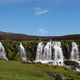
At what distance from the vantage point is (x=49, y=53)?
348 feet

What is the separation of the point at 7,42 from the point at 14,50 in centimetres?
448

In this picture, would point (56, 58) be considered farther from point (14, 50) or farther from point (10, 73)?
point (10, 73)

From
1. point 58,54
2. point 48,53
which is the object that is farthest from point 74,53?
point 48,53

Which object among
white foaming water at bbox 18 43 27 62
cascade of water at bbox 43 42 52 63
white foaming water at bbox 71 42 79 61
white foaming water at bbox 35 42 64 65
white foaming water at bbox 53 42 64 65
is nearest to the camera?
white foaming water at bbox 53 42 64 65

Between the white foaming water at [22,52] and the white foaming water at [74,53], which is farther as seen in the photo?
the white foaming water at [74,53]

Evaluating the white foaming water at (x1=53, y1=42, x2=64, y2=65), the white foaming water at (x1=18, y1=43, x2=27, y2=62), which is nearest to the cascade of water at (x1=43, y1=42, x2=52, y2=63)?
the white foaming water at (x1=53, y1=42, x2=64, y2=65)

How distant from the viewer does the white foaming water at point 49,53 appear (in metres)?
104

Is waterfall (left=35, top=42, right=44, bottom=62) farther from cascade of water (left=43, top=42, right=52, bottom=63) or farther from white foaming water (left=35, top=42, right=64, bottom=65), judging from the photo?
cascade of water (left=43, top=42, right=52, bottom=63)

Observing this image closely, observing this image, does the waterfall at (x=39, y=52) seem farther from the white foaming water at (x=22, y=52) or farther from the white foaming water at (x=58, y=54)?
the white foaming water at (x=58, y=54)

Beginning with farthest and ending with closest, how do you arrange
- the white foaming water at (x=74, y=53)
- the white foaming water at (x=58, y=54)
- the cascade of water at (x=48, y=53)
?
the white foaming water at (x=74, y=53) → the cascade of water at (x=48, y=53) → the white foaming water at (x=58, y=54)

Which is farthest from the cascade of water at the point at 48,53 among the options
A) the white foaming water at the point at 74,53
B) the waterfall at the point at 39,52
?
the white foaming water at the point at 74,53

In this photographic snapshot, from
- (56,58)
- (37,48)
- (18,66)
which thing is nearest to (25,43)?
(37,48)

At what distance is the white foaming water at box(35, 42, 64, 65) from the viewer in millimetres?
103562

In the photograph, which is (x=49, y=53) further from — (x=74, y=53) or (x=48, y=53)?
(x=74, y=53)
